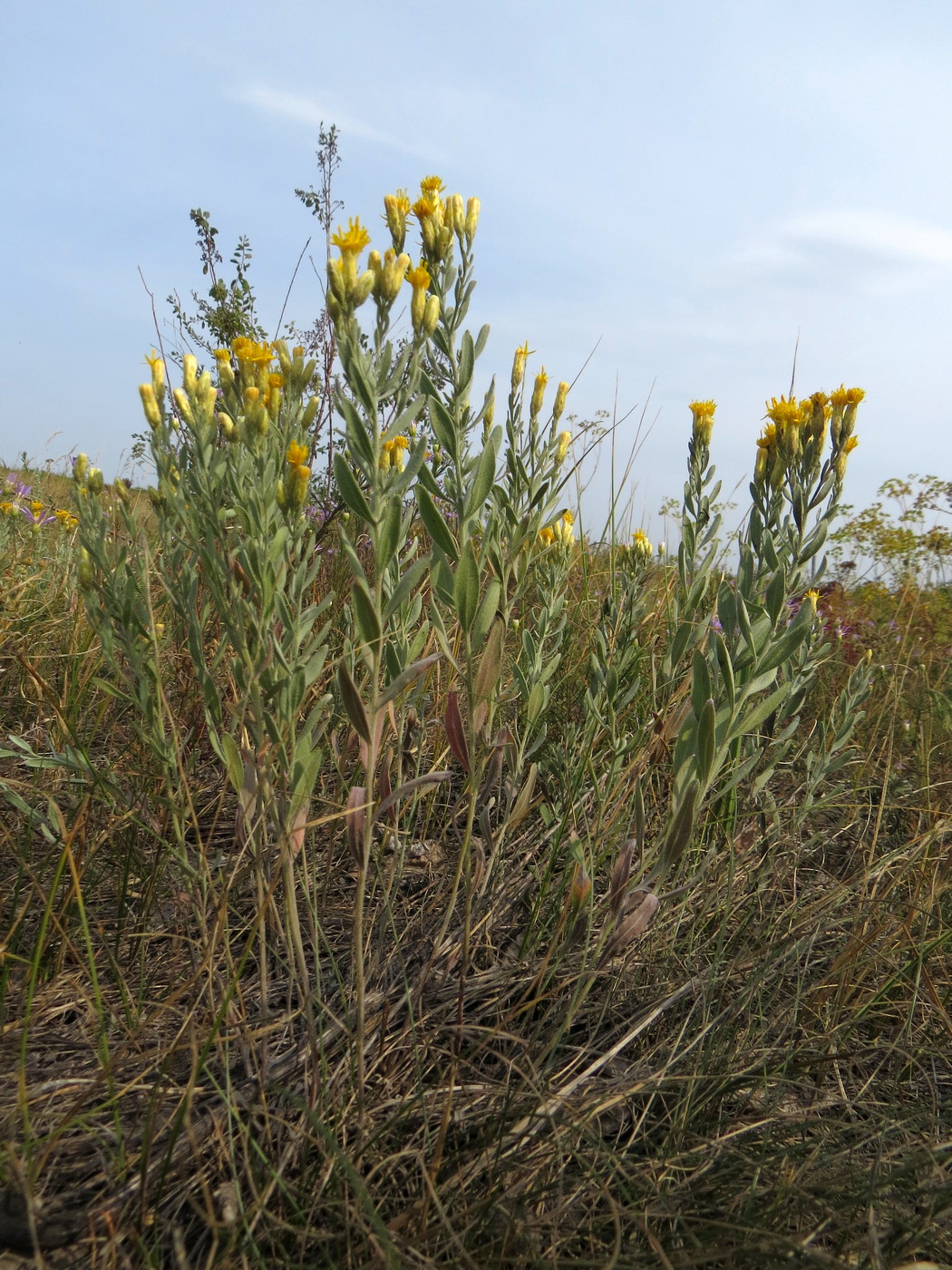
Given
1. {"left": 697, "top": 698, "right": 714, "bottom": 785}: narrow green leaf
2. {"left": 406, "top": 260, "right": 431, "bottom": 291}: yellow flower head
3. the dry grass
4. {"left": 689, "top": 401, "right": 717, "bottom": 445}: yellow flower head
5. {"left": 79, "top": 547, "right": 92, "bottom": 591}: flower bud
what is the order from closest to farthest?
the dry grass, {"left": 406, "top": 260, "right": 431, "bottom": 291}: yellow flower head, {"left": 697, "top": 698, "right": 714, "bottom": 785}: narrow green leaf, {"left": 79, "top": 547, "right": 92, "bottom": 591}: flower bud, {"left": 689, "top": 401, "right": 717, "bottom": 445}: yellow flower head

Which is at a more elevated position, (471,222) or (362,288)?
(471,222)

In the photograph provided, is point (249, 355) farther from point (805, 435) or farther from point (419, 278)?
point (805, 435)

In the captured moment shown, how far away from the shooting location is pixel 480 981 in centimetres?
150

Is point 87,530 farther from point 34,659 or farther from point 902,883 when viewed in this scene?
point 902,883

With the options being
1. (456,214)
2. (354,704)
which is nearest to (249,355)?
(456,214)

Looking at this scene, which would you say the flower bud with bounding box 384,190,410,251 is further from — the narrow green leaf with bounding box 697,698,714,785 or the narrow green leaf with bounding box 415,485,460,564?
the narrow green leaf with bounding box 697,698,714,785

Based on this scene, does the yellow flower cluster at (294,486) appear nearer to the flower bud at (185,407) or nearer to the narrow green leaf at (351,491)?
the narrow green leaf at (351,491)

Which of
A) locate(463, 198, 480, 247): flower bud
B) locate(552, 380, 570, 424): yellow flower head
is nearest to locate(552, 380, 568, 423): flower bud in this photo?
locate(552, 380, 570, 424): yellow flower head

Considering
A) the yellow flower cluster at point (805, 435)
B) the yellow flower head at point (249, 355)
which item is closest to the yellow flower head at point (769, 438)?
the yellow flower cluster at point (805, 435)

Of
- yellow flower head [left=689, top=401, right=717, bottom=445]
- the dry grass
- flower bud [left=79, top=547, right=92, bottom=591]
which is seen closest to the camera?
the dry grass

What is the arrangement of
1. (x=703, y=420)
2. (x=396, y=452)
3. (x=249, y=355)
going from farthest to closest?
1. (x=703, y=420)
2. (x=396, y=452)
3. (x=249, y=355)

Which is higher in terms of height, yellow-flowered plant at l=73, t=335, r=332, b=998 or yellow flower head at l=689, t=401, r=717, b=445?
yellow flower head at l=689, t=401, r=717, b=445

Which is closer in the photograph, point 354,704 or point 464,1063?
point 354,704

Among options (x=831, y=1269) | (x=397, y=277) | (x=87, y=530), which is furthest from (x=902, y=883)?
(x=87, y=530)
